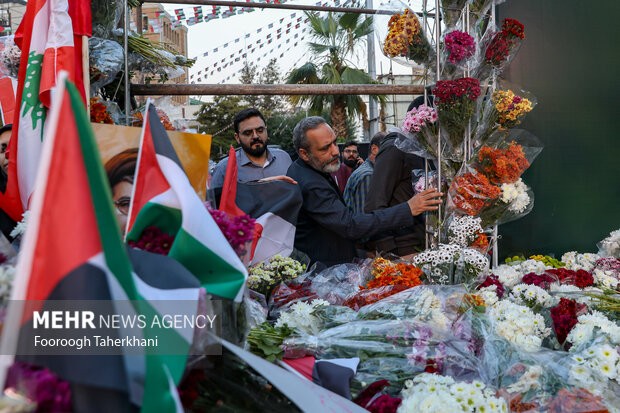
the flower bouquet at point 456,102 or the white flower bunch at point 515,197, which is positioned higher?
the flower bouquet at point 456,102

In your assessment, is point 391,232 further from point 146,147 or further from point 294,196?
point 146,147

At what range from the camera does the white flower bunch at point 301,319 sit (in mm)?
2175

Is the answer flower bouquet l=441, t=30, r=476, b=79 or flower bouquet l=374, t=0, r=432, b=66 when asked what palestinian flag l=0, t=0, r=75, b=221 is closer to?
flower bouquet l=374, t=0, r=432, b=66

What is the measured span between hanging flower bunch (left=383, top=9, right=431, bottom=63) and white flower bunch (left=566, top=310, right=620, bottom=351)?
186 cm

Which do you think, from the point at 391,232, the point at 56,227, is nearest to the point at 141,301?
the point at 56,227

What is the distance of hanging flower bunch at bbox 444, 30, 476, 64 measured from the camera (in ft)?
Answer: 10.6

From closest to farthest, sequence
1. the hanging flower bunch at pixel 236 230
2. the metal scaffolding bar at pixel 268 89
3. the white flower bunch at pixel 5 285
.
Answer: the white flower bunch at pixel 5 285 → the hanging flower bunch at pixel 236 230 → the metal scaffolding bar at pixel 268 89

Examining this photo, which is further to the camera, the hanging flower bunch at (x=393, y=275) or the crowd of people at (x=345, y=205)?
the crowd of people at (x=345, y=205)

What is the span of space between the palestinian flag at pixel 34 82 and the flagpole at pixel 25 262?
172 cm

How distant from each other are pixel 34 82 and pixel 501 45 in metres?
2.61

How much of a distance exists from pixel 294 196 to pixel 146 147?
64.4 inches

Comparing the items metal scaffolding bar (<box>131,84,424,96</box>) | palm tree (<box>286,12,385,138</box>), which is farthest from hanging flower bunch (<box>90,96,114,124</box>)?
palm tree (<box>286,12,385,138</box>)

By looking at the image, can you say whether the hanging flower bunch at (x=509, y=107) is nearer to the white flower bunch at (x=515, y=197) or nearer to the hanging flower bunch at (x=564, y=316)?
the white flower bunch at (x=515, y=197)

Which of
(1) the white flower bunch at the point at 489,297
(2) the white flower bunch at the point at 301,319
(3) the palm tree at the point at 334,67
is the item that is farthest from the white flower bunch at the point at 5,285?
(3) the palm tree at the point at 334,67
